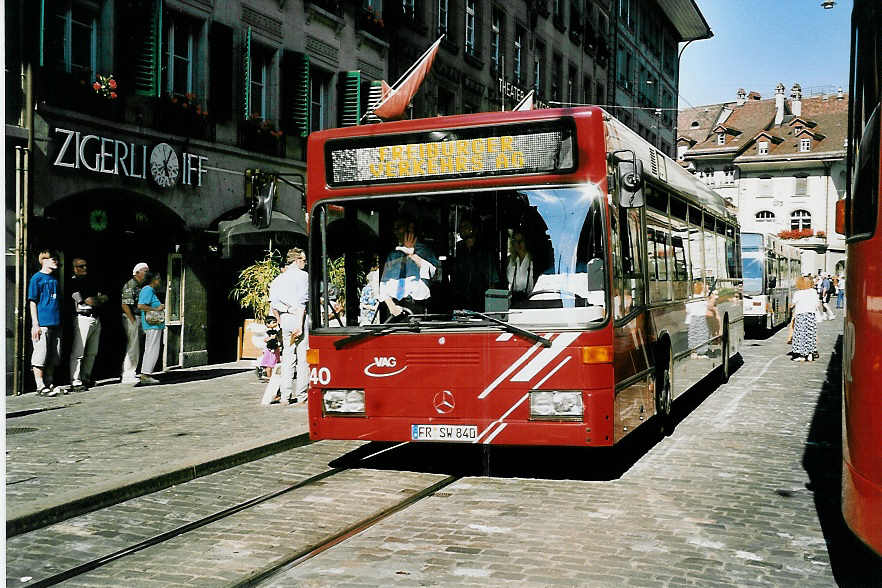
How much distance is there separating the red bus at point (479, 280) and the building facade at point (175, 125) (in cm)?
138

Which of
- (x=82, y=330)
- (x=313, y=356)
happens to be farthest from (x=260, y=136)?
(x=313, y=356)

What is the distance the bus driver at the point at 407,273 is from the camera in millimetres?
7703

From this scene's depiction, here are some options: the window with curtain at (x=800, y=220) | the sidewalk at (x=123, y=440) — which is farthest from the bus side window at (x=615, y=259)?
the window with curtain at (x=800, y=220)

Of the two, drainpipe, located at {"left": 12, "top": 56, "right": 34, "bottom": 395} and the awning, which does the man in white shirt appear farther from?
the awning

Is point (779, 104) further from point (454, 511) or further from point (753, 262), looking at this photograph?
point (454, 511)

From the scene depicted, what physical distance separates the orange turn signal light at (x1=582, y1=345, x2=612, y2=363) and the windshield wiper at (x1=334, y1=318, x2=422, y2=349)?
4.22 feet

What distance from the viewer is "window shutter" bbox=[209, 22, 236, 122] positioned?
17.6 meters

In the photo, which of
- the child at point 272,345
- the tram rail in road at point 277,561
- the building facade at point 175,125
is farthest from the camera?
the building facade at point 175,125

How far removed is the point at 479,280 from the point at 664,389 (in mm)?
3217

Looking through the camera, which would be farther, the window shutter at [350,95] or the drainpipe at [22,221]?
the window shutter at [350,95]

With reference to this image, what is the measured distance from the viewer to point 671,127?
2395 inches

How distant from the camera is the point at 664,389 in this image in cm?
979

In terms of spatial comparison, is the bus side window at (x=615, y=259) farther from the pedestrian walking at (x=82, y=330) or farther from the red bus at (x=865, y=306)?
the pedestrian walking at (x=82, y=330)

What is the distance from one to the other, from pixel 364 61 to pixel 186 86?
6.65 meters
